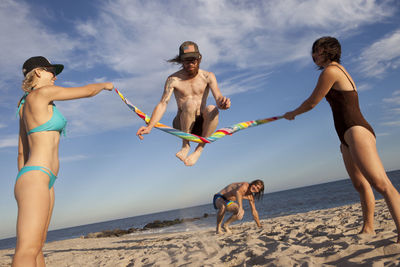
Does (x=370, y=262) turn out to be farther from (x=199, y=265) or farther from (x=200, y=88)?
(x=200, y=88)

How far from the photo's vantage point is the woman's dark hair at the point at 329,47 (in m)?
3.42

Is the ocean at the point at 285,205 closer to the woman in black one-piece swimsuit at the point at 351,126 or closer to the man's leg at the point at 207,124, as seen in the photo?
the man's leg at the point at 207,124

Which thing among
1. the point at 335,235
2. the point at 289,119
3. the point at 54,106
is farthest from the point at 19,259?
the point at 335,235

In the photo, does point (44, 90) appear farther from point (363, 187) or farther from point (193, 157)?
point (363, 187)

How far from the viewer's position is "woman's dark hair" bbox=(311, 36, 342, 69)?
3.42 metres

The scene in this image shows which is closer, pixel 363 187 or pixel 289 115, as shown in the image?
pixel 363 187

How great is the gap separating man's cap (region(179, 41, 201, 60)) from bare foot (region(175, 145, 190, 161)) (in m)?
1.21

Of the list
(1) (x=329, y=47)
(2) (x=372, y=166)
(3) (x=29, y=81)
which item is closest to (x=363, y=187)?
(2) (x=372, y=166)

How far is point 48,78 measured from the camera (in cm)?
277

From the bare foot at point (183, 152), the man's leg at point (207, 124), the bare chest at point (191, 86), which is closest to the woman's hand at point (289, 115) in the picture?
the man's leg at point (207, 124)

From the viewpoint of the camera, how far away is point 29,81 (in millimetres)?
2662

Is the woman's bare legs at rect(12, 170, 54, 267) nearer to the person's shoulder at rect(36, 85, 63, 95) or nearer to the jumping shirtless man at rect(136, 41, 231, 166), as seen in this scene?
the person's shoulder at rect(36, 85, 63, 95)

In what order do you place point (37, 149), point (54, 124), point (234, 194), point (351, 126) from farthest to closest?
1. point (234, 194)
2. point (351, 126)
3. point (54, 124)
4. point (37, 149)

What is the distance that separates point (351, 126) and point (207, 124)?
5.76 feet
